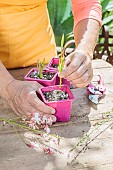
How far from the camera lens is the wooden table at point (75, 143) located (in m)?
1.27

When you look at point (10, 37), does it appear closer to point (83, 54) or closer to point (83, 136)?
point (83, 54)

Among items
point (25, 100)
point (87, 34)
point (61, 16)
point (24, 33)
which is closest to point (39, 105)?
point (25, 100)

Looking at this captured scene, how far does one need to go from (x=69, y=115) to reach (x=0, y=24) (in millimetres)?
591

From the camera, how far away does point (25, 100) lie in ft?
5.01

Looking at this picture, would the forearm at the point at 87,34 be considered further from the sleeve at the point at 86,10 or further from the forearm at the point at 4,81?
the forearm at the point at 4,81

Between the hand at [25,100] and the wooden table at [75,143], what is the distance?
1.9 inches

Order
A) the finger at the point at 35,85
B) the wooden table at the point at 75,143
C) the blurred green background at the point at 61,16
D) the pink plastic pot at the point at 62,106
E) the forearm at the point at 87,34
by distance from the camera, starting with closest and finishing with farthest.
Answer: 1. the wooden table at the point at 75,143
2. the pink plastic pot at the point at 62,106
3. the finger at the point at 35,85
4. the forearm at the point at 87,34
5. the blurred green background at the point at 61,16

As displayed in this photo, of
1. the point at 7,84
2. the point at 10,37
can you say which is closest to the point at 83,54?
the point at 7,84

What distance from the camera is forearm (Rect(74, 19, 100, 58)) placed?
1685 mm

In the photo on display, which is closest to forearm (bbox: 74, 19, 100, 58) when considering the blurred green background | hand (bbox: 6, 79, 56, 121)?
hand (bbox: 6, 79, 56, 121)

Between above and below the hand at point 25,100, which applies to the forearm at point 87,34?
above

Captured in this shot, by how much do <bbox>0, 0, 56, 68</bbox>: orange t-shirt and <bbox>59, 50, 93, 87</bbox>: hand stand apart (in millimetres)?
394

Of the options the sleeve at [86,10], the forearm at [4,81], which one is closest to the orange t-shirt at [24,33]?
the sleeve at [86,10]

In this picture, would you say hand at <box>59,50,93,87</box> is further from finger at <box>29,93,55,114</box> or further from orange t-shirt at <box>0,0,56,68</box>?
orange t-shirt at <box>0,0,56,68</box>
